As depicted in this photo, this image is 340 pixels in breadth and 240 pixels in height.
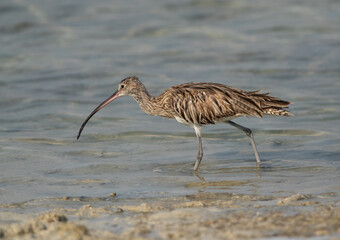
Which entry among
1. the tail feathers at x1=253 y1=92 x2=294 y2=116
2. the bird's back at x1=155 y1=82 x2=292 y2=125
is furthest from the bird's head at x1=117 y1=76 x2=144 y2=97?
the tail feathers at x1=253 y1=92 x2=294 y2=116

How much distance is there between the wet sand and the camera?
589 cm

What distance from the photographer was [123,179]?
911 centimetres

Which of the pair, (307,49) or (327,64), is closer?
(327,64)

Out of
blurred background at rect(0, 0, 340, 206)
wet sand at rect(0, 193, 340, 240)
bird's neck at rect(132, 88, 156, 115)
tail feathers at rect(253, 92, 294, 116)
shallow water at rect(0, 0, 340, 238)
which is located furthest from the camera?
bird's neck at rect(132, 88, 156, 115)

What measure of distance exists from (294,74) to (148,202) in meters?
8.79

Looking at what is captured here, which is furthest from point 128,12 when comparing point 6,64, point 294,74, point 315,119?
point 315,119

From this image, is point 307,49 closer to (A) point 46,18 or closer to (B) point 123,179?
(A) point 46,18

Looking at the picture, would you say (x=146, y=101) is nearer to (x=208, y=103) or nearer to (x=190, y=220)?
(x=208, y=103)

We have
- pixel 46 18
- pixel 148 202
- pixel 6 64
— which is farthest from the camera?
pixel 46 18

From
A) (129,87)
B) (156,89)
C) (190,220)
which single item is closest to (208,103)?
(129,87)

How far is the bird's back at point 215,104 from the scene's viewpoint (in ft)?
32.7

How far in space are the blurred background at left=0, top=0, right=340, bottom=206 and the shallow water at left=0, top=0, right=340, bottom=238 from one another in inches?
1.2

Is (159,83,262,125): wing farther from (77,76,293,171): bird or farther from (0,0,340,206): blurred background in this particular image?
(0,0,340,206): blurred background

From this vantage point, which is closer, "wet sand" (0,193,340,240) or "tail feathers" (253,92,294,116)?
"wet sand" (0,193,340,240)
